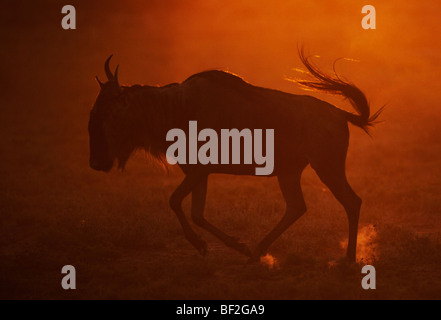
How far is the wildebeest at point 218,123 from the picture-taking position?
645 centimetres

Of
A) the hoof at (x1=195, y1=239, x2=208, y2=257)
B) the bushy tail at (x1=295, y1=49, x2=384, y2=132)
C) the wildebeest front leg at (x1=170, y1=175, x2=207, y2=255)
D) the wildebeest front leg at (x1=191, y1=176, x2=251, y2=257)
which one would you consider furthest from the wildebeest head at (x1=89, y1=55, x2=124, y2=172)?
the bushy tail at (x1=295, y1=49, x2=384, y2=132)

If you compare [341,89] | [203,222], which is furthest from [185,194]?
[341,89]

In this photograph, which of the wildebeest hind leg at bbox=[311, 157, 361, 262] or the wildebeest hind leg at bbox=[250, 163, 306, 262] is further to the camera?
the wildebeest hind leg at bbox=[250, 163, 306, 262]

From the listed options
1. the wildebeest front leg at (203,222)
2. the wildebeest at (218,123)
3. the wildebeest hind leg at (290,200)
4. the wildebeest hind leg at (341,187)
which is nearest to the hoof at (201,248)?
the wildebeest at (218,123)

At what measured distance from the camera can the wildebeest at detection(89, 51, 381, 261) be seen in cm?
645

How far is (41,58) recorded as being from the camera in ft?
95.1

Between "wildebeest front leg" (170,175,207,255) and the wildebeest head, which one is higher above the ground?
the wildebeest head

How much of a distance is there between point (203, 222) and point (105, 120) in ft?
4.79

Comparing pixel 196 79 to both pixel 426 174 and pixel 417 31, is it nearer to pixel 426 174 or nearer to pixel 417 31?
pixel 426 174

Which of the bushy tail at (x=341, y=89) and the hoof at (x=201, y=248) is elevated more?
the bushy tail at (x=341, y=89)

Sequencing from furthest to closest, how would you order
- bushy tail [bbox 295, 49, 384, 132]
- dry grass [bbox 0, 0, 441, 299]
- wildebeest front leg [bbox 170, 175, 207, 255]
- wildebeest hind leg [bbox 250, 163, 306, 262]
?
bushy tail [bbox 295, 49, 384, 132] < wildebeest hind leg [bbox 250, 163, 306, 262] < wildebeest front leg [bbox 170, 175, 207, 255] < dry grass [bbox 0, 0, 441, 299]

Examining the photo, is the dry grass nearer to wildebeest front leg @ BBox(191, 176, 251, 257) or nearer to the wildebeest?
wildebeest front leg @ BBox(191, 176, 251, 257)

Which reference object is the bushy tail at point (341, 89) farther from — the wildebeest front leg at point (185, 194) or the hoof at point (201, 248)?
the hoof at point (201, 248)

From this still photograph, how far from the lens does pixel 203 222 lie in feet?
21.3
